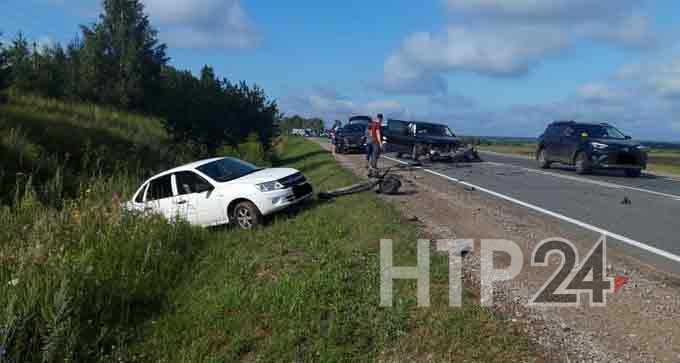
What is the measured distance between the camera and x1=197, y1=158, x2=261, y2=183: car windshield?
388 inches

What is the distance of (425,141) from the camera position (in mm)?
20531

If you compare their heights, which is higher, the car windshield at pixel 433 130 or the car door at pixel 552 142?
the car windshield at pixel 433 130

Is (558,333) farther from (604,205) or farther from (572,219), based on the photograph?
(604,205)

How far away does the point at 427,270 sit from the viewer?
544cm

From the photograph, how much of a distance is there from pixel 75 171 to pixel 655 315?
1741 centimetres

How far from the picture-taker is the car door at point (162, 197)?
963cm

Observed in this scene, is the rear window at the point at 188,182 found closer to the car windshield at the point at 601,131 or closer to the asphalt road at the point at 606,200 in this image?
the asphalt road at the point at 606,200

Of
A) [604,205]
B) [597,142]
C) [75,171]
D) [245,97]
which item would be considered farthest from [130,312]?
[245,97]

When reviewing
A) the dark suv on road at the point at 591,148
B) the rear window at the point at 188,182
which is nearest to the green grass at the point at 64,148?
the rear window at the point at 188,182

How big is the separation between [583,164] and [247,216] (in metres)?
12.0

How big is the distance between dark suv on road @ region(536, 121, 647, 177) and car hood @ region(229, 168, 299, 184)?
429 inches

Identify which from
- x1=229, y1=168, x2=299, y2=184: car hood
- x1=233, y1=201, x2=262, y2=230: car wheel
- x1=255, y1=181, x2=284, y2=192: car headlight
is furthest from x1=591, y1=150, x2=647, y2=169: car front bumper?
x1=233, y1=201, x2=262, y2=230: car wheel

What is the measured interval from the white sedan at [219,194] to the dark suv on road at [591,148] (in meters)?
10.6

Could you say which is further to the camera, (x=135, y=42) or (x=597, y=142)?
(x=135, y=42)
